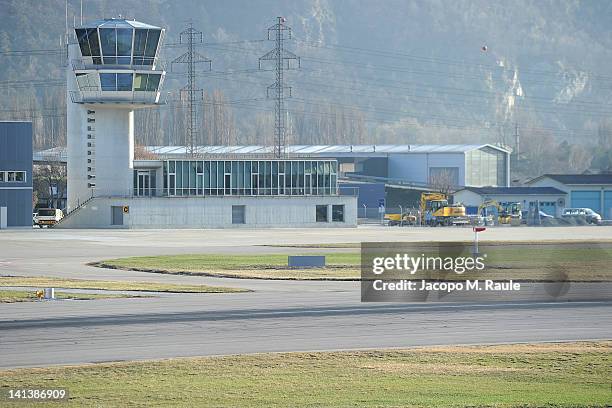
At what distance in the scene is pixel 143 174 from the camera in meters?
136

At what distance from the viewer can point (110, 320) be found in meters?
38.4

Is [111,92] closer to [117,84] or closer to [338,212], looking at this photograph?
[117,84]

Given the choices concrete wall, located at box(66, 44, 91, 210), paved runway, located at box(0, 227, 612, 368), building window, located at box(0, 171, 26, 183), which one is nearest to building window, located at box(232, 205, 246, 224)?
concrete wall, located at box(66, 44, 91, 210)

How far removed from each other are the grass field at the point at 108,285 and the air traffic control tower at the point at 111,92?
225 ft

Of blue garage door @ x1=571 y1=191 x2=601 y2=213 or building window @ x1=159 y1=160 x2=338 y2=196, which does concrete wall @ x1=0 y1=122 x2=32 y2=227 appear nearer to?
building window @ x1=159 y1=160 x2=338 y2=196

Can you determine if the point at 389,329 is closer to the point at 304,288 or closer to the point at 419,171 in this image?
Answer: the point at 304,288

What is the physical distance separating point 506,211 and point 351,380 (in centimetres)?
12328

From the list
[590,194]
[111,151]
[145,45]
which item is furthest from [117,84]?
[590,194]

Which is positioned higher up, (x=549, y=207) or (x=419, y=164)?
(x=419, y=164)

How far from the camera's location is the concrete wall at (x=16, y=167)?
389ft

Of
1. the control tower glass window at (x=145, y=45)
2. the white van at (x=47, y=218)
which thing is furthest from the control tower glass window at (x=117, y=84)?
the white van at (x=47, y=218)

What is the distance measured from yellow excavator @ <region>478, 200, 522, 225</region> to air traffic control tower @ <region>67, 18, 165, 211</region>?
46377 mm

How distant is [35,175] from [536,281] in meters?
121

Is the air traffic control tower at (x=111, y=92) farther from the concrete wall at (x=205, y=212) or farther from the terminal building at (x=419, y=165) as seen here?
the terminal building at (x=419, y=165)
